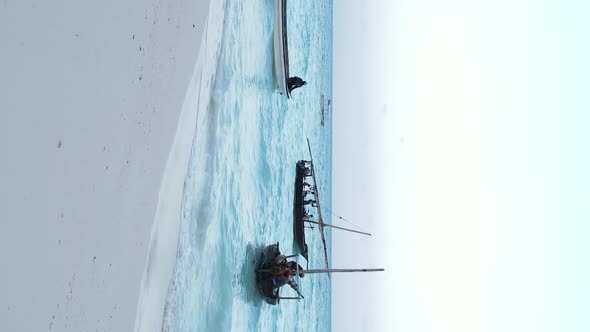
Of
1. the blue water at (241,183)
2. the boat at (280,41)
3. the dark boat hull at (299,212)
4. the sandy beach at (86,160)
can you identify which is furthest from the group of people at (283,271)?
the sandy beach at (86,160)

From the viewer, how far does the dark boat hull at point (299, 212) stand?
7590mm

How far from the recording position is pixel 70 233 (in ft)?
6.21

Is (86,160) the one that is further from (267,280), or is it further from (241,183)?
(267,280)

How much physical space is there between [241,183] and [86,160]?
3.05 m

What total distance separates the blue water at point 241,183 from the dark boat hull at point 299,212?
23 centimetres

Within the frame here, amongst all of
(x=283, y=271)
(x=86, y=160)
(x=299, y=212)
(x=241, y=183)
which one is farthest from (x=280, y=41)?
(x=86, y=160)

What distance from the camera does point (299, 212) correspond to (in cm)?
767

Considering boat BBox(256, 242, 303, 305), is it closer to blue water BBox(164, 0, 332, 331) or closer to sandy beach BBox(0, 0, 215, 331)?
blue water BBox(164, 0, 332, 331)

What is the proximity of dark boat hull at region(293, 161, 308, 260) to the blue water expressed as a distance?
233 millimetres

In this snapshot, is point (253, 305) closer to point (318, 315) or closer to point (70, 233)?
point (70, 233)

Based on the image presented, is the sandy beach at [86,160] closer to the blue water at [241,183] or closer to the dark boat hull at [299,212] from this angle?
the blue water at [241,183]

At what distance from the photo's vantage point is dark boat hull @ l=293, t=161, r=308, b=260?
7.59 meters

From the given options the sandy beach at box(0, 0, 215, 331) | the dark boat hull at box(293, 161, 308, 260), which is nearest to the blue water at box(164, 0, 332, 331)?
the dark boat hull at box(293, 161, 308, 260)

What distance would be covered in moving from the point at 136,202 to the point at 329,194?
8.44 m
